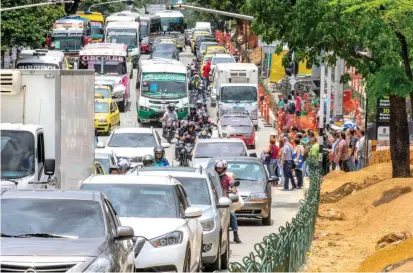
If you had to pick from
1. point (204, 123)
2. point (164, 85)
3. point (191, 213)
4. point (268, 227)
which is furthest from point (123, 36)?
point (191, 213)

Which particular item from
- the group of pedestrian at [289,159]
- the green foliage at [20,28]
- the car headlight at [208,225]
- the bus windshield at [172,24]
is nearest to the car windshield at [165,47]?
the green foliage at [20,28]

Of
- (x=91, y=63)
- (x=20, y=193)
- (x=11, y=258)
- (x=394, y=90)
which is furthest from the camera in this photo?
(x=91, y=63)

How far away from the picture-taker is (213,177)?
2247 centimetres

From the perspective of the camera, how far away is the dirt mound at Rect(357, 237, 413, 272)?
1983 cm

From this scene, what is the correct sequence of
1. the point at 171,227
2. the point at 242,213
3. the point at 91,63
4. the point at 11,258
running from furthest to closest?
the point at 91,63 < the point at 242,213 < the point at 171,227 < the point at 11,258

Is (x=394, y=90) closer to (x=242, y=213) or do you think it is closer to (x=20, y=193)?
(x=242, y=213)

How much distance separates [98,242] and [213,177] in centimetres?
933

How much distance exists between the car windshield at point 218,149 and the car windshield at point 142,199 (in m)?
18.5

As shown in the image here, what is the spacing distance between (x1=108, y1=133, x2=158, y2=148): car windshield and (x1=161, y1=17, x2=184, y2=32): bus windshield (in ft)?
260

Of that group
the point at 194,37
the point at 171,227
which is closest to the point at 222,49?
the point at 194,37

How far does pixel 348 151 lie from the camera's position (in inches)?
1606

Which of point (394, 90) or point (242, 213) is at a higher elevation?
point (394, 90)

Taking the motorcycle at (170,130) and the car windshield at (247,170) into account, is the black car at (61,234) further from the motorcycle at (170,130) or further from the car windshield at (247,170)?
the motorcycle at (170,130)

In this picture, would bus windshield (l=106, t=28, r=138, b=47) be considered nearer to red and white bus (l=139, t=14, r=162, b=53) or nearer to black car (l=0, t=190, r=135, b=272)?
red and white bus (l=139, t=14, r=162, b=53)
